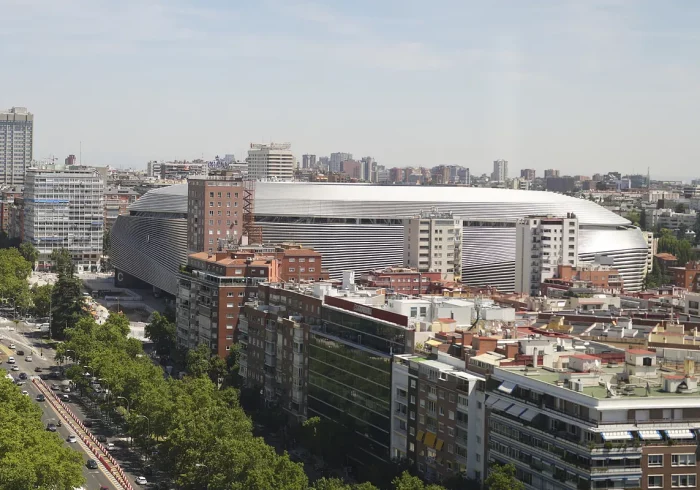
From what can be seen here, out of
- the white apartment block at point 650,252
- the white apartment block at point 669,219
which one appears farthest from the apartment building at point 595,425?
the white apartment block at point 669,219

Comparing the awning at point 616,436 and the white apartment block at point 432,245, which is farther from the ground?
the white apartment block at point 432,245

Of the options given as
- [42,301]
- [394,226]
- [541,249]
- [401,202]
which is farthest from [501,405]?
[401,202]

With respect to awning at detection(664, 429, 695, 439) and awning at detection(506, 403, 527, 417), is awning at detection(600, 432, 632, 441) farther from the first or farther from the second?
awning at detection(506, 403, 527, 417)

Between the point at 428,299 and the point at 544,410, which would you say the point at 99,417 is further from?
the point at 544,410

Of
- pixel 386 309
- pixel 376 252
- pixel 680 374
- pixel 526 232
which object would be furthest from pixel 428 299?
pixel 376 252

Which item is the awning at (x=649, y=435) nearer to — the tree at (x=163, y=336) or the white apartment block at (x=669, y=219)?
the tree at (x=163, y=336)
